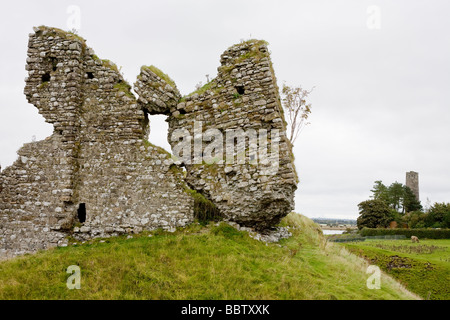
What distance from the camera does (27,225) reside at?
410 inches

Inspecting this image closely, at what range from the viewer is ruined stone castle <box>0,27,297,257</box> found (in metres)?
10.2

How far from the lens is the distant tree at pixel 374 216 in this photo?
43969 mm

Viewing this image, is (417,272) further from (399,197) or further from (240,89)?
(399,197)

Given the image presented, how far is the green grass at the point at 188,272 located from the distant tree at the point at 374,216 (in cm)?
3866

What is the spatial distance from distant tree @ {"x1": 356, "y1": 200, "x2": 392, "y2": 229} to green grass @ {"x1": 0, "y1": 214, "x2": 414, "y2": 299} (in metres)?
38.7

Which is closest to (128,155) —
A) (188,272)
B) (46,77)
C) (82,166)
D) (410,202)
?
(82,166)

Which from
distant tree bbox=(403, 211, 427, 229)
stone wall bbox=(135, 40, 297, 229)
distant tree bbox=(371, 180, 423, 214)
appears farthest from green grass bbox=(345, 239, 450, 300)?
distant tree bbox=(371, 180, 423, 214)

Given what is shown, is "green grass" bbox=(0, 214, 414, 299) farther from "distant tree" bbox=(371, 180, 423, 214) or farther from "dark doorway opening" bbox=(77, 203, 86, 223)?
"distant tree" bbox=(371, 180, 423, 214)

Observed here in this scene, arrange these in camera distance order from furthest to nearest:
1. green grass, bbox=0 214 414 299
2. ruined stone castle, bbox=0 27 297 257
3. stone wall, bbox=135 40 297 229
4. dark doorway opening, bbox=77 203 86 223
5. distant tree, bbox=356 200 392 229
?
distant tree, bbox=356 200 392 229 < dark doorway opening, bbox=77 203 86 223 < ruined stone castle, bbox=0 27 297 257 < stone wall, bbox=135 40 297 229 < green grass, bbox=0 214 414 299

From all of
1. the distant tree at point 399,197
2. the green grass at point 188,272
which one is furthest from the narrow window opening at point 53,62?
the distant tree at point 399,197

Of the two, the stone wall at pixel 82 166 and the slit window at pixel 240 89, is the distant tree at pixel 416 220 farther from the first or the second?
the stone wall at pixel 82 166

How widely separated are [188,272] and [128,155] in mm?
5090

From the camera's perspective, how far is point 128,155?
10.8 metres
